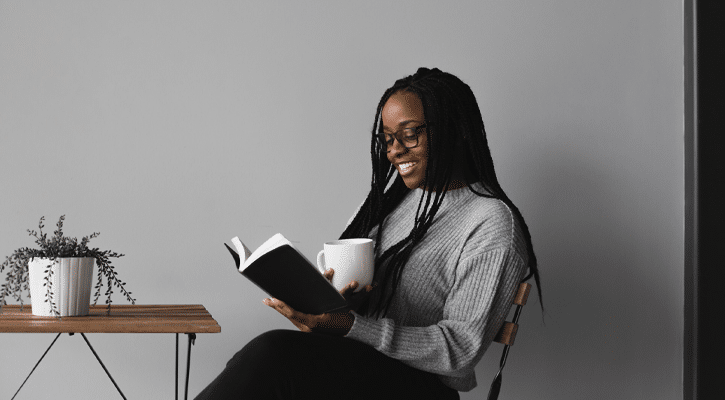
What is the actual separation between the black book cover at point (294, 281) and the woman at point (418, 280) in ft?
0.17

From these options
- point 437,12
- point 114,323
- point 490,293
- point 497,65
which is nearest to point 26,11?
point 114,323

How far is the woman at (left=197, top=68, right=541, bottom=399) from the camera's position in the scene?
0.95 m

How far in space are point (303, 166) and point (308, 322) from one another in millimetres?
682

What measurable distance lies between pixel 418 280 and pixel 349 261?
0.18m

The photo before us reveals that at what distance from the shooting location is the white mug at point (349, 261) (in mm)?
1062

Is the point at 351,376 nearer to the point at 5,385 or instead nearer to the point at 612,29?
the point at 5,385

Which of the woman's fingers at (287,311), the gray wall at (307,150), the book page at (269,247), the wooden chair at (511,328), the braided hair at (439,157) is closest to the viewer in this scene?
the book page at (269,247)

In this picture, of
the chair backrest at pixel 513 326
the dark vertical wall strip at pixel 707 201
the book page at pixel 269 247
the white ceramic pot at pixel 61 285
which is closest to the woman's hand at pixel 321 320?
the book page at pixel 269 247

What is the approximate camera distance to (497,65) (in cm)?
165

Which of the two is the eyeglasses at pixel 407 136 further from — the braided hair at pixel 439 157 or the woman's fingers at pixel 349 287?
the woman's fingers at pixel 349 287

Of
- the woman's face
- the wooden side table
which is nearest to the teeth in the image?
the woman's face

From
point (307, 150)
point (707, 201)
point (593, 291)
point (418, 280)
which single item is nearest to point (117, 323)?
point (418, 280)

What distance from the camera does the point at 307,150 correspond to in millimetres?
1621

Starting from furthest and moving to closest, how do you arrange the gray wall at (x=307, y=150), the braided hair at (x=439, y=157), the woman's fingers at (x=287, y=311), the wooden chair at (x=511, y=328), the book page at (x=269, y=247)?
the gray wall at (x=307, y=150), the braided hair at (x=439, y=157), the wooden chair at (x=511, y=328), the woman's fingers at (x=287, y=311), the book page at (x=269, y=247)
